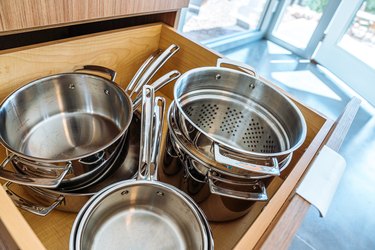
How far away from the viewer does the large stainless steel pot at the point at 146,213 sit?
0.40 metres

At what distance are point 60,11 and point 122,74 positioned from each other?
25 centimetres

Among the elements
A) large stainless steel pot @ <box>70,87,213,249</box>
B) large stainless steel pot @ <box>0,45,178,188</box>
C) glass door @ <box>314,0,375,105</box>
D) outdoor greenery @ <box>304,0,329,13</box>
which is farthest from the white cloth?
outdoor greenery @ <box>304,0,329,13</box>

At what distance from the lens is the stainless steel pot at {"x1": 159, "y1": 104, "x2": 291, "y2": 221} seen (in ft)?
1.39

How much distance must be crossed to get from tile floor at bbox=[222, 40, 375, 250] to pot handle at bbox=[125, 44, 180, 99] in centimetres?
77

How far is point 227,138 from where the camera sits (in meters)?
0.63

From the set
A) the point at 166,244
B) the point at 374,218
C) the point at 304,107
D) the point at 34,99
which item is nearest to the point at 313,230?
the point at 374,218

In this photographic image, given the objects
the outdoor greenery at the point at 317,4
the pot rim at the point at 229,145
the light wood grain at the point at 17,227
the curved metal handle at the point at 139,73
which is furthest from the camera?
the outdoor greenery at the point at 317,4

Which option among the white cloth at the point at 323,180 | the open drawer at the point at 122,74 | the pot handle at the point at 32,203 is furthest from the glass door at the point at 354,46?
the pot handle at the point at 32,203

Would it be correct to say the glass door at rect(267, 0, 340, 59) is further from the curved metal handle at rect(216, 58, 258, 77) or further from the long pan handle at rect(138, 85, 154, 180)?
the long pan handle at rect(138, 85, 154, 180)

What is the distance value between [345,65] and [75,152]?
2.02m

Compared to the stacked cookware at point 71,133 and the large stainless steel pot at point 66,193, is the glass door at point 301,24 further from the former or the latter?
the large stainless steel pot at point 66,193

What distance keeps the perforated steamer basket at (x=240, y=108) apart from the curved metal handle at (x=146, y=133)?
47mm

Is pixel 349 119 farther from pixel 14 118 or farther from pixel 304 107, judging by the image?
pixel 14 118

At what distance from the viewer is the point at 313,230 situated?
1021 mm
